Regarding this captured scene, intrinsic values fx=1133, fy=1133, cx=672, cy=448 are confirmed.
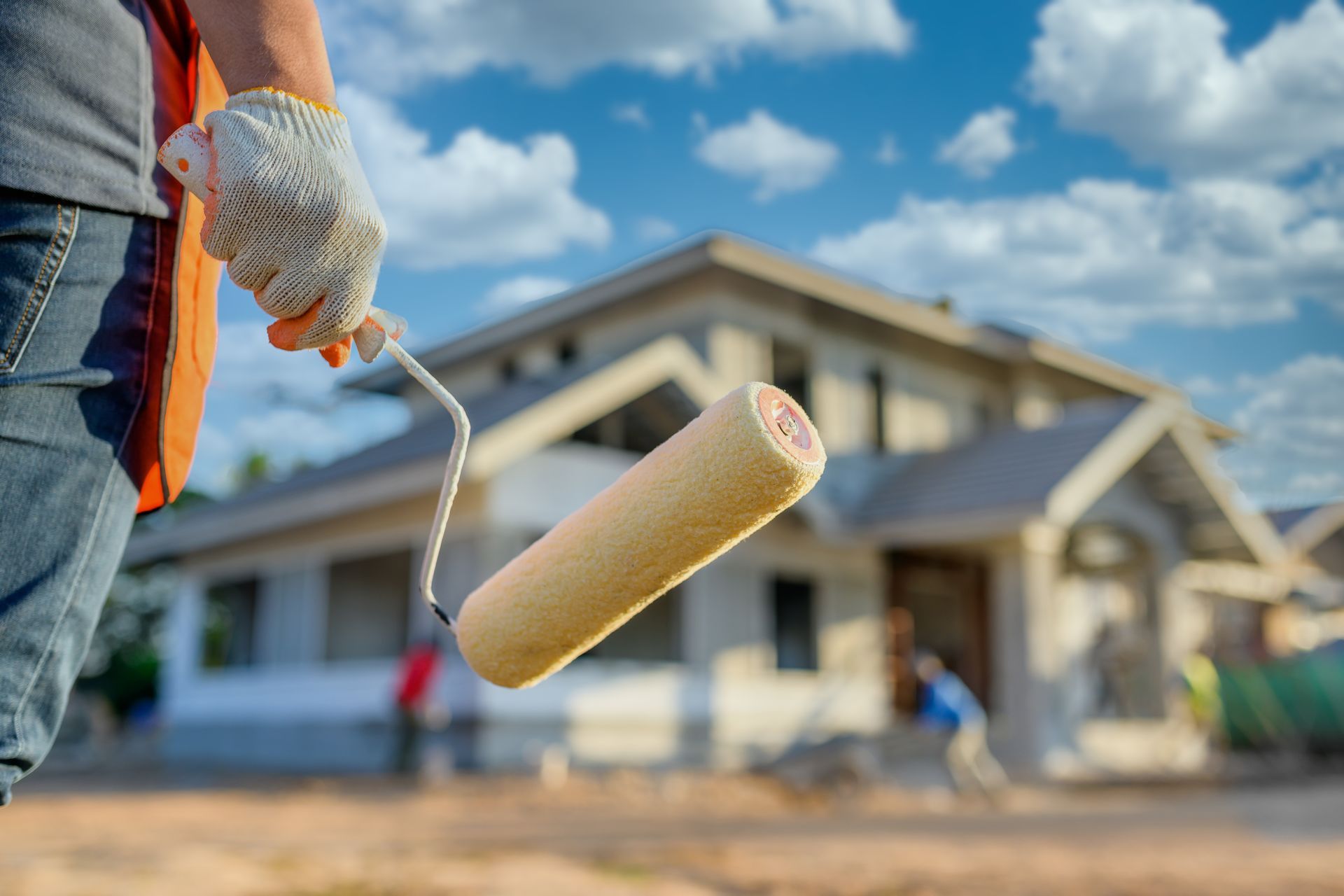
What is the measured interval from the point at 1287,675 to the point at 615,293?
35.9 ft

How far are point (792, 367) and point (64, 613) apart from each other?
1489cm

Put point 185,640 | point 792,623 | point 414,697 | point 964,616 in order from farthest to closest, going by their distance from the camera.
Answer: point 185,640 < point 964,616 < point 792,623 < point 414,697

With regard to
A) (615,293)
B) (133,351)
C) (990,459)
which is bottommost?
(133,351)

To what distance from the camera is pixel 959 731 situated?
1160 cm

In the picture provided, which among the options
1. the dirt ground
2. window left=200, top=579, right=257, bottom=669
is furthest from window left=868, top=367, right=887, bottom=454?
window left=200, top=579, right=257, bottom=669

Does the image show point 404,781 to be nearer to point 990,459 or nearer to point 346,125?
point 990,459

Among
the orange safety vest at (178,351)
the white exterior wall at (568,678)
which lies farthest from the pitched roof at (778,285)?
the orange safety vest at (178,351)

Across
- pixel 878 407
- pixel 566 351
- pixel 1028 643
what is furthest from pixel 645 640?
pixel 1028 643

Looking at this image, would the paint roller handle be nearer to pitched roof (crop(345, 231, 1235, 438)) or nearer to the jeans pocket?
the jeans pocket

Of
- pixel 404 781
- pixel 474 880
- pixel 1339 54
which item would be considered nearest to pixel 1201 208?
pixel 1339 54

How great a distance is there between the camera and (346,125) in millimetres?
1464

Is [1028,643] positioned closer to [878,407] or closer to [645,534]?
[878,407]

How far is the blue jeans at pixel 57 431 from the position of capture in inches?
51.6

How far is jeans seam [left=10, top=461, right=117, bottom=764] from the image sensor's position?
4.41 feet
